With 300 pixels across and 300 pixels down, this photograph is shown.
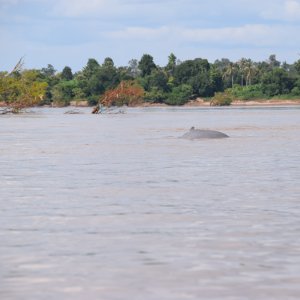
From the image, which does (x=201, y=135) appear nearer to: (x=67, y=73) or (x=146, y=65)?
(x=146, y=65)

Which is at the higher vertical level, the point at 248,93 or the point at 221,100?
the point at 248,93

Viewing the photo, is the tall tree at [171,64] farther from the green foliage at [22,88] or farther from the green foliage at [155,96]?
the green foliage at [22,88]

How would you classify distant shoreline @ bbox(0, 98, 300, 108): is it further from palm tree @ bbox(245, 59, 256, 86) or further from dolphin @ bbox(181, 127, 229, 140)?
dolphin @ bbox(181, 127, 229, 140)

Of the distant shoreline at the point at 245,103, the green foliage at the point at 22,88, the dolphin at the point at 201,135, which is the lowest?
the distant shoreline at the point at 245,103

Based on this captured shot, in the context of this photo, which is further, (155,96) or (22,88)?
(155,96)

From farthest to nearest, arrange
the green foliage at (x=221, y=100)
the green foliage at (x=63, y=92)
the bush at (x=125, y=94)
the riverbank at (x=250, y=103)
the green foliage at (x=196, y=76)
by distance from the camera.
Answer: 1. the green foliage at (x=196, y=76)
2. the green foliage at (x=63, y=92)
3. the green foliage at (x=221, y=100)
4. the riverbank at (x=250, y=103)
5. the bush at (x=125, y=94)

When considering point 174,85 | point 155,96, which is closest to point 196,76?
point 174,85

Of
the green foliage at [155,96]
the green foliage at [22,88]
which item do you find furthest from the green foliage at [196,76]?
the green foliage at [22,88]

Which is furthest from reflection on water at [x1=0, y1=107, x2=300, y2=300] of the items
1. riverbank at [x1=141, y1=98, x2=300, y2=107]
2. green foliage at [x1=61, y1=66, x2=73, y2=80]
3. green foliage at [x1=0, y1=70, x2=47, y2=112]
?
green foliage at [x1=61, y1=66, x2=73, y2=80]

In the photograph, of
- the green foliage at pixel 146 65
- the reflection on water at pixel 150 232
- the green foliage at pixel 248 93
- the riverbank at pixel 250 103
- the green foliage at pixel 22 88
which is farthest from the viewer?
the green foliage at pixel 146 65

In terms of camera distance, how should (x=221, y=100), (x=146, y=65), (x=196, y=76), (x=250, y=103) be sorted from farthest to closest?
(x=146, y=65) → (x=196, y=76) → (x=250, y=103) → (x=221, y=100)

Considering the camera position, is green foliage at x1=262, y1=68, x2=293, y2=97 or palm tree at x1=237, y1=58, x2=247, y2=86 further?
palm tree at x1=237, y1=58, x2=247, y2=86

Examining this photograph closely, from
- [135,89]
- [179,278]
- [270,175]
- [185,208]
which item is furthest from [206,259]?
[135,89]

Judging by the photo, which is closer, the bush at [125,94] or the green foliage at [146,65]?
the bush at [125,94]
